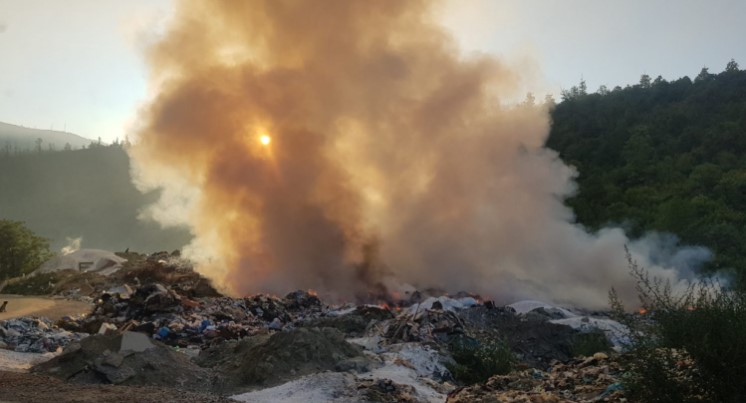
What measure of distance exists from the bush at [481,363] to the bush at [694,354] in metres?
4.33

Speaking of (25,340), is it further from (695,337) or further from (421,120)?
(421,120)

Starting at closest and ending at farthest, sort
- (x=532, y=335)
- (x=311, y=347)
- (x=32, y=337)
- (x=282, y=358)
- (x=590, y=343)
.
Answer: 1. (x=282, y=358)
2. (x=311, y=347)
3. (x=590, y=343)
4. (x=32, y=337)
5. (x=532, y=335)

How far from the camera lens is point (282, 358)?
9789mm

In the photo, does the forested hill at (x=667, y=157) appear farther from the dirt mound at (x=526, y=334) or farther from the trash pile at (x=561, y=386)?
the trash pile at (x=561, y=386)

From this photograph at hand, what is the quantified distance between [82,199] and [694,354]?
107 m

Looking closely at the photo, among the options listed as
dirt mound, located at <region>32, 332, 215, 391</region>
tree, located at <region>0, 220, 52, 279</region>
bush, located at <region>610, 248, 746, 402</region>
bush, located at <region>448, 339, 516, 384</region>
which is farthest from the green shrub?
tree, located at <region>0, 220, 52, 279</region>

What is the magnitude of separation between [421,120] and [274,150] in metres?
6.47

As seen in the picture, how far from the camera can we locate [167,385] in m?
8.70

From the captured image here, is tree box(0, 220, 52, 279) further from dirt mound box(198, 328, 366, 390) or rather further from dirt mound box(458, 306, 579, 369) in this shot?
dirt mound box(458, 306, 579, 369)

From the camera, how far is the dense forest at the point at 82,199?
275ft

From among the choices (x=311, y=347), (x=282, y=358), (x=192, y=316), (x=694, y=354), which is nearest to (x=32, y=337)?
(x=192, y=316)

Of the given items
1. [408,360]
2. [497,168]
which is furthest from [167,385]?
[497,168]

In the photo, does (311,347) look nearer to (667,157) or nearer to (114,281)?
(114,281)

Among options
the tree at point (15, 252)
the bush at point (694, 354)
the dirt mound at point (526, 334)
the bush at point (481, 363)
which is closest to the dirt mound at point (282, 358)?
the bush at point (481, 363)
